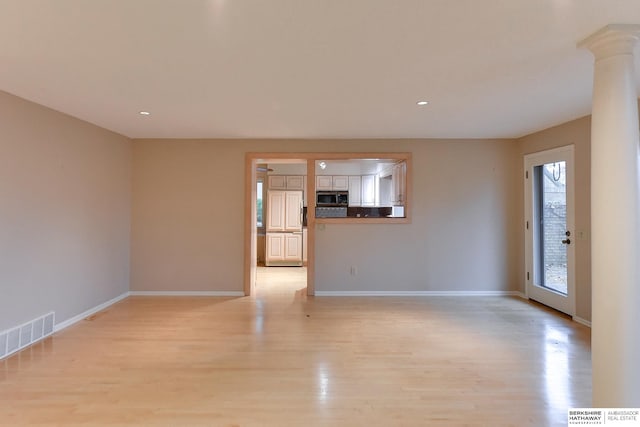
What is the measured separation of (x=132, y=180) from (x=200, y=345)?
3.00m

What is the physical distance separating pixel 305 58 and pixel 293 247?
5.43 meters

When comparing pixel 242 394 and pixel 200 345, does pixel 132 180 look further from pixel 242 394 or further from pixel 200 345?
pixel 242 394

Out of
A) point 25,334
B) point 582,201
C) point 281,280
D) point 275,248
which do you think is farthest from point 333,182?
point 25,334

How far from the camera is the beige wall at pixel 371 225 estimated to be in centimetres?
474

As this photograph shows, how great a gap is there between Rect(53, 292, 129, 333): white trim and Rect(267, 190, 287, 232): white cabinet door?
3284mm

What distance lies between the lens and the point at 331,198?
7301 millimetres

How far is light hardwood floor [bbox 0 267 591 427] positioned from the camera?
202 centimetres

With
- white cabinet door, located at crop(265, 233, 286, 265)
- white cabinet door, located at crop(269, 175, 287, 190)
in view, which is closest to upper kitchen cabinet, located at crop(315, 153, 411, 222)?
white cabinet door, located at crop(269, 175, 287, 190)

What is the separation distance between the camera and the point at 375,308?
416cm

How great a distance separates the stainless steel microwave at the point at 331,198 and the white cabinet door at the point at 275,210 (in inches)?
32.7

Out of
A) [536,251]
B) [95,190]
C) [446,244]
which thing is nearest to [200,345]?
[95,190]

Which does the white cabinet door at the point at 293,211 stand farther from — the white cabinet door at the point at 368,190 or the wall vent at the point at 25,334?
the wall vent at the point at 25,334

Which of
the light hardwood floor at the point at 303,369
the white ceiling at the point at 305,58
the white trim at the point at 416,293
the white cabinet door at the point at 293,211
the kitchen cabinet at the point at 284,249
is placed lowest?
the light hardwood floor at the point at 303,369

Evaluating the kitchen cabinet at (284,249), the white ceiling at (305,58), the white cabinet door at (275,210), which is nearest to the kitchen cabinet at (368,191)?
the kitchen cabinet at (284,249)
